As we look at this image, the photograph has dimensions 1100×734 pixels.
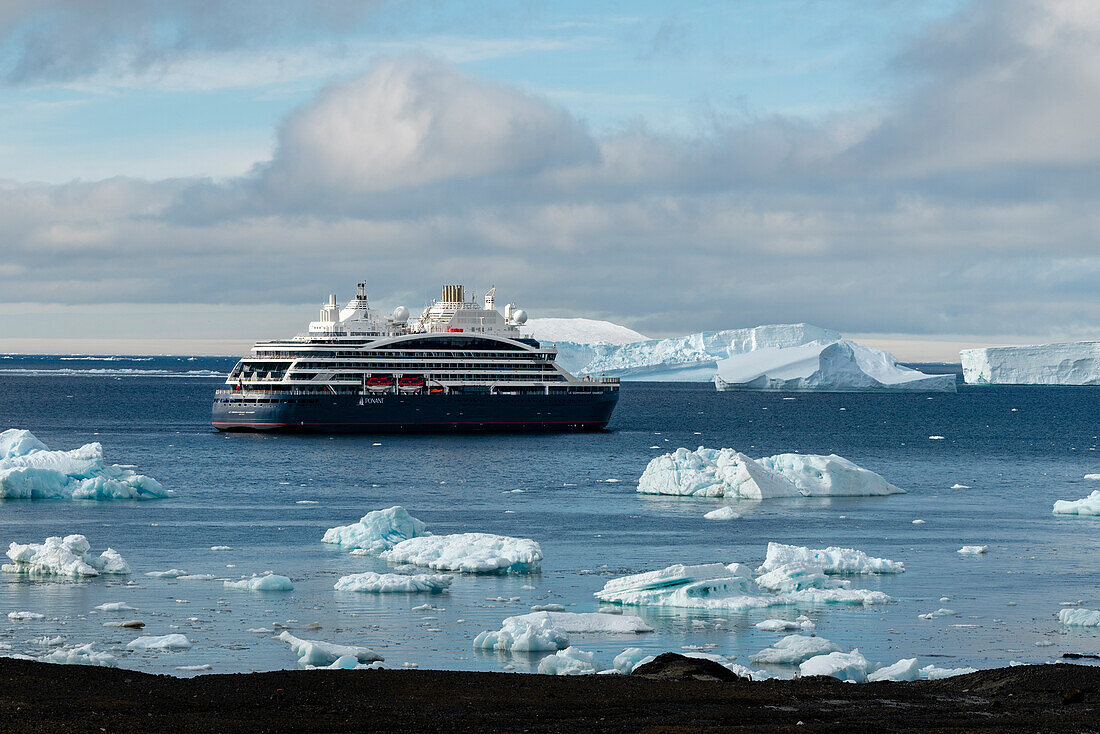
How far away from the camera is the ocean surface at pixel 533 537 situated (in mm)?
21391

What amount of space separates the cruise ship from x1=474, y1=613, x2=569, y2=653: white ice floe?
64.0m

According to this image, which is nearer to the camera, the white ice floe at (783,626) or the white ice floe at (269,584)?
the white ice floe at (783,626)

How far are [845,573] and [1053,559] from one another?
626 centimetres

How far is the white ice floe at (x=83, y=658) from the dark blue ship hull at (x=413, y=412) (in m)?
64.3

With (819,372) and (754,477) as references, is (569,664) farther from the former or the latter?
(819,372)

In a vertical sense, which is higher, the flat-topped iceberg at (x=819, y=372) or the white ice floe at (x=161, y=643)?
the flat-topped iceberg at (x=819, y=372)

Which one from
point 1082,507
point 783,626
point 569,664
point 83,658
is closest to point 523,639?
point 569,664

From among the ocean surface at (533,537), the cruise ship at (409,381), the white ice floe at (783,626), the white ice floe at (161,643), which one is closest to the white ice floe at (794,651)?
the ocean surface at (533,537)

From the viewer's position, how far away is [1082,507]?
4106cm

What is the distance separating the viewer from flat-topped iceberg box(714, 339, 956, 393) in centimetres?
13712

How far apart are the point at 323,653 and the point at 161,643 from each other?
2.77 metres

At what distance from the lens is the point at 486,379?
88.9 metres

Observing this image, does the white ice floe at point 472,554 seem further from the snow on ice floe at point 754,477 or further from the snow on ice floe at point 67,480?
the snow on ice floe at point 754,477

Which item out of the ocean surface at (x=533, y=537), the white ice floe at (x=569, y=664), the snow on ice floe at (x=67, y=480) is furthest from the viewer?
the snow on ice floe at (x=67, y=480)
